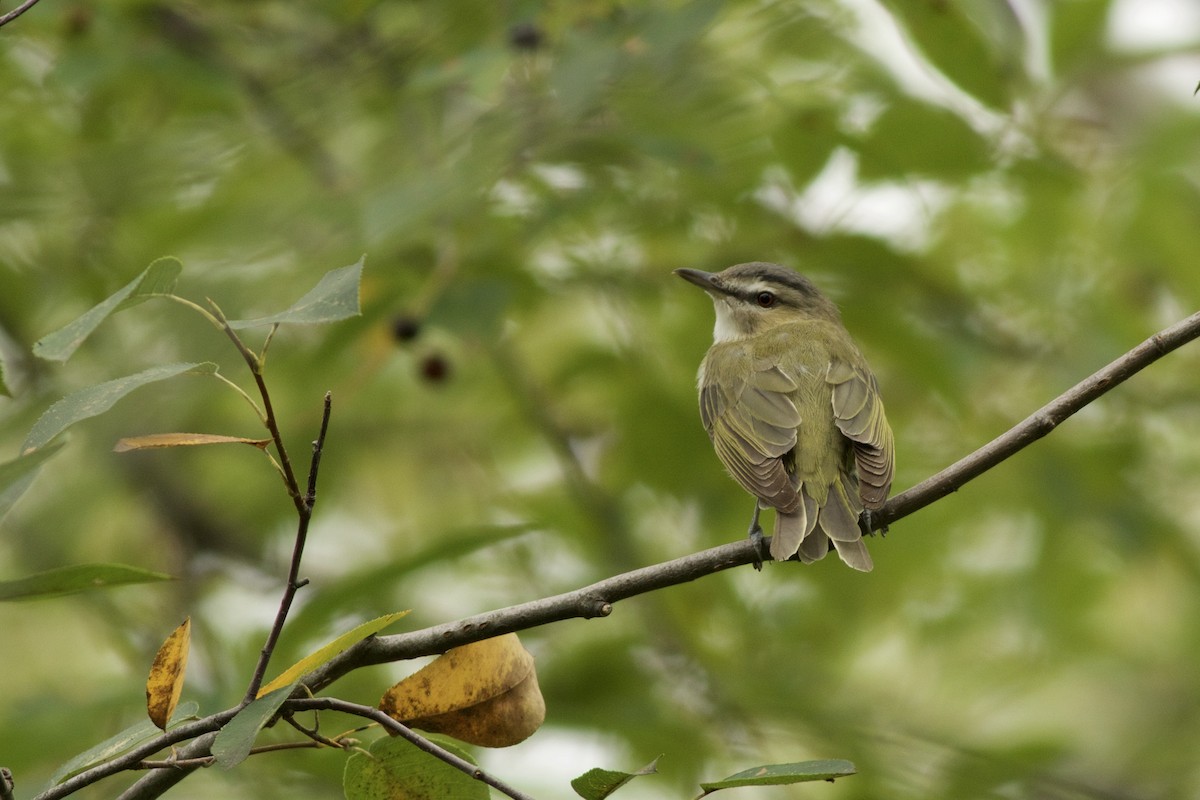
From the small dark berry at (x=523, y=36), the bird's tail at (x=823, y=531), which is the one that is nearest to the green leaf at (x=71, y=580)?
the bird's tail at (x=823, y=531)

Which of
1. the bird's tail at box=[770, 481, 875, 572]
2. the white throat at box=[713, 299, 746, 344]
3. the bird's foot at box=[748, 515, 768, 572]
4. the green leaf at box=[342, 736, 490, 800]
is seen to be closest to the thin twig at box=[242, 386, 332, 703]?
the green leaf at box=[342, 736, 490, 800]

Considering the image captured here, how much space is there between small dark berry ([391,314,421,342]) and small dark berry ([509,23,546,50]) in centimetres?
103

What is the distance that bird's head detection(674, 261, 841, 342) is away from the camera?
5.06 metres

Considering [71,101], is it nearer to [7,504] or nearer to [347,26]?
[347,26]

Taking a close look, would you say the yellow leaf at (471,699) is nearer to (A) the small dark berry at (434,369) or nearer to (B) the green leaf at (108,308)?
(B) the green leaf at (108,308)

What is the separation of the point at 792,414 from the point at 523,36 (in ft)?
5.16

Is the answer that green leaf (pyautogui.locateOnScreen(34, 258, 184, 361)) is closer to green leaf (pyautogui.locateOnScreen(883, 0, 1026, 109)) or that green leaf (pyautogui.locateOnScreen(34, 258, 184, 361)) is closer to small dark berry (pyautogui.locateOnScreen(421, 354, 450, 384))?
green leaf (pyautogui.locateOnScreen(883, 0, 1026, 109))

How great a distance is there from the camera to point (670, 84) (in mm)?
4441

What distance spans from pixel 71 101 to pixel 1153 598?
7.14m

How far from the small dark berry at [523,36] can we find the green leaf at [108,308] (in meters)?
2.47

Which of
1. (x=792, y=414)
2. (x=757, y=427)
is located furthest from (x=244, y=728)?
(x=792, y=414)

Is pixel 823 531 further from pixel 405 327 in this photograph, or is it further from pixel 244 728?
pixel 244 728

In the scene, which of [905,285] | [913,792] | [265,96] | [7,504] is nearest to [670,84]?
[905,285]

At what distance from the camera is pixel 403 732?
2000mm
